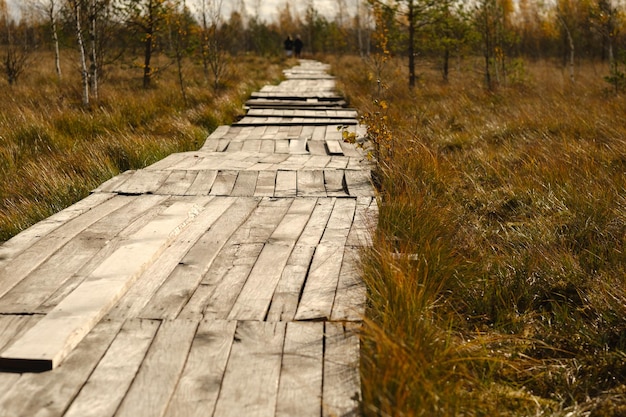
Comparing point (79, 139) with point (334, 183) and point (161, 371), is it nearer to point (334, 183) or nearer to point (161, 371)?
point (334, 183)

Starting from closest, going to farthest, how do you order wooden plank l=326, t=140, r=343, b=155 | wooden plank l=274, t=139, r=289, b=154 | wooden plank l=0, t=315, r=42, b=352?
1. wooden plank l=0, t=315, r=42, b=352
2. wooden plank l=326, t=140, r=343, b=155
3. wooden plank l=274, t=139, r=289, b=154

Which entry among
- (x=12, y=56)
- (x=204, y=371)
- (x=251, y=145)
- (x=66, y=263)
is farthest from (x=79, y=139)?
(x=12, y=56)

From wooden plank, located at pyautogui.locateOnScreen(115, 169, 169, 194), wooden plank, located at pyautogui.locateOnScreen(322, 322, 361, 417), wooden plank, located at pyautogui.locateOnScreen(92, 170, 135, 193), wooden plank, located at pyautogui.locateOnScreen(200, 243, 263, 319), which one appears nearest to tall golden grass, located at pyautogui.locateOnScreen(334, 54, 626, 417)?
wooden plank, located at pyautogui.locateOnScreen(322, 322, 361, 417)

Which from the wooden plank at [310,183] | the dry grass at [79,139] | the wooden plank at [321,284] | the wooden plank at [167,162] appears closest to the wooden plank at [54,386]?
the wooden plank at [321,284]

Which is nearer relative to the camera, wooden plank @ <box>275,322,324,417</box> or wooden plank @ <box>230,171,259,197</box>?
wooden plank @ <box>275,322,324,417</box>

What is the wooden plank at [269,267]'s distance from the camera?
2350 mm

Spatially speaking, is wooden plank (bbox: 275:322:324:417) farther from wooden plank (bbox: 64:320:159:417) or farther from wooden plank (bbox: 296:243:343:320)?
wooden plank (bbox: 64:320:159:417)

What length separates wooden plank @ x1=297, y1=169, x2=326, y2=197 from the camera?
4.31m

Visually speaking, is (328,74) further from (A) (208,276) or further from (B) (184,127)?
(A) (208,276)

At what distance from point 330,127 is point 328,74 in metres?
9.08

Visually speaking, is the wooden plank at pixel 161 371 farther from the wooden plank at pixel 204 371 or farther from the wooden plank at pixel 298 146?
the wooden plank at pixel 298 146

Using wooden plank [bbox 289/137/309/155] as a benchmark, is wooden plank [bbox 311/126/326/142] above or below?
above

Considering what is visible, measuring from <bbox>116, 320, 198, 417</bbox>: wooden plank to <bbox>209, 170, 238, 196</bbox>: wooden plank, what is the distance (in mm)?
2166

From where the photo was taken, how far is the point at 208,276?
271 cm
